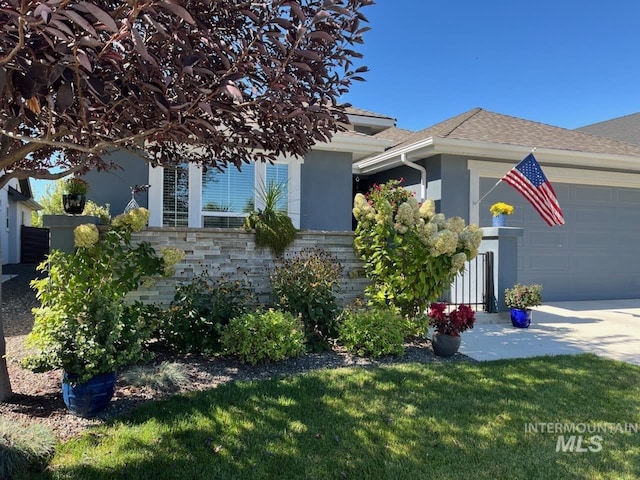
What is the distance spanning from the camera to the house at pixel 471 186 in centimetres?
753

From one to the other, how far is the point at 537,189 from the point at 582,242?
4042 mm

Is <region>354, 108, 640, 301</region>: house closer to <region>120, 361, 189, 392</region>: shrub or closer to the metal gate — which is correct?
<region>120, 361, 189, 392</region>: shrub

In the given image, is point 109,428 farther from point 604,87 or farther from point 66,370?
point 604,87

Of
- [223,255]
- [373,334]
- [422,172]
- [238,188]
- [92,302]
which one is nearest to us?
[92,302]

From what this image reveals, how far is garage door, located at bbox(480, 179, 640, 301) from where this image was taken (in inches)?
367

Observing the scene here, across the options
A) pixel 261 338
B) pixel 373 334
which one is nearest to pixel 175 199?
pixel 261 338

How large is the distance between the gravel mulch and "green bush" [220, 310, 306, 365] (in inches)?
5.8

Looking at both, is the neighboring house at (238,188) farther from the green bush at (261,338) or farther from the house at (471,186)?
the green bush at (261,338)

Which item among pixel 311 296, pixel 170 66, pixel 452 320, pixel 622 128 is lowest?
pixel 452 320

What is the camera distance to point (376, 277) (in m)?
5.70

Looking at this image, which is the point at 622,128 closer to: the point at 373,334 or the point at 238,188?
the point at 238,188

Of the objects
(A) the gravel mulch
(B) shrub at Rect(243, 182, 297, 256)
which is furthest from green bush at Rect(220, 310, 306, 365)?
(B) shrub at Rect(243, 182, 297, 256)

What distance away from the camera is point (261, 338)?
4172 mm

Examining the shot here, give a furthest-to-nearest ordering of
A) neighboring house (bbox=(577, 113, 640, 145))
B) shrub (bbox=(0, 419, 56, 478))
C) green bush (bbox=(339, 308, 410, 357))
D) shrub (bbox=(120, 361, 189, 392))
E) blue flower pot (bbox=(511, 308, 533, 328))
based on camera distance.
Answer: neighboring house (bbox=(577, 113, 640, 145)) → blue flower pot (bbox=(511, 308, 533, 328)) → green bush (bbox=(339, 308, 410, 357)) → shrub (bbox=(120, 361, 189, 392)) → shrub (bbox=(0, 419, 56, 478))
